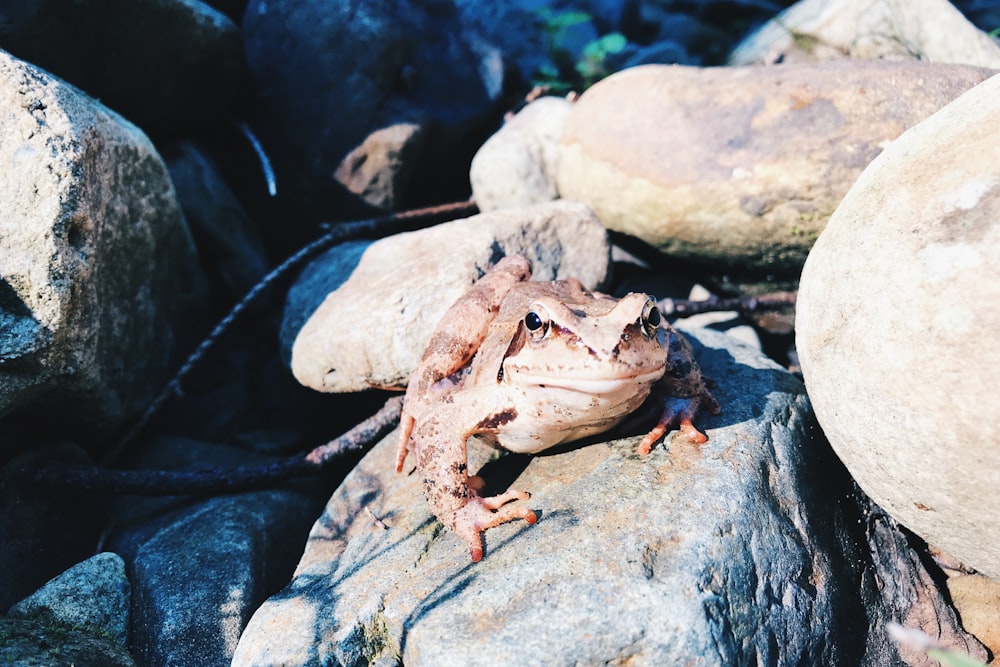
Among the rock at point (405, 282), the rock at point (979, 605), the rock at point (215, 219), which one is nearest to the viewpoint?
the rock at point (979, 605)

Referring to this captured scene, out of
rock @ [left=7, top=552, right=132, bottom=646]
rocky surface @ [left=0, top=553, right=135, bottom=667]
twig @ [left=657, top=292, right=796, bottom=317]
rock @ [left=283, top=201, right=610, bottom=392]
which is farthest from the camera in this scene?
twig @ [left=657, top=292, right=796, bottom=317]

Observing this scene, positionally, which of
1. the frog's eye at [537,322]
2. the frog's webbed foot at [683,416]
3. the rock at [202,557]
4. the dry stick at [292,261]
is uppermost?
the frog's eye at [537,322]

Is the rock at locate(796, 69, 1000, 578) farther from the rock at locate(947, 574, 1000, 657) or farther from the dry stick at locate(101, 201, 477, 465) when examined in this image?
the dry stick at locate(101, 201, 477, 465)

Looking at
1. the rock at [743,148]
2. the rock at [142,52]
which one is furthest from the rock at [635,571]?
the rock at [142,52]

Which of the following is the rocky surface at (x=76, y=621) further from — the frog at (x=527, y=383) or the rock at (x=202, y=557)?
the frog at (x=527, y=383)

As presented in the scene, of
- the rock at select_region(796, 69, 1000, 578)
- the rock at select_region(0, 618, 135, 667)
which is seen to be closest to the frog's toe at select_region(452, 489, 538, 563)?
the rock at select_region(796, 69, 1000, 578)

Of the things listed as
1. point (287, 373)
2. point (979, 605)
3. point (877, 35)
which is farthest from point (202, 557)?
point (877, 35)

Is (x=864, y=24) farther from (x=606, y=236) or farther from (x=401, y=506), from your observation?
(x=401, y=506)
